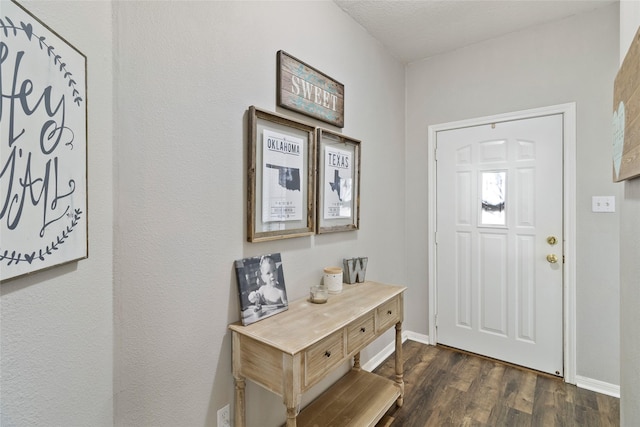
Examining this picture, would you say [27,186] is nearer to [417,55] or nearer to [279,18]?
[279,18]

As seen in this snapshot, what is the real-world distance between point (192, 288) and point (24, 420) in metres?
A: 0.61

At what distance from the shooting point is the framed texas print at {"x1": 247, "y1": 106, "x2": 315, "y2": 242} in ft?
4.75

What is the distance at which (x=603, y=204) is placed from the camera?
2.06 meters

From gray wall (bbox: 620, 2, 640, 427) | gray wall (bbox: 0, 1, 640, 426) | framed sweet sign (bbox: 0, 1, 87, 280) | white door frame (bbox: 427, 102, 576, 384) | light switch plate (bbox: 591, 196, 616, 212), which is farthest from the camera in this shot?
white door frame (bbox: 427, 102, 576, 384)

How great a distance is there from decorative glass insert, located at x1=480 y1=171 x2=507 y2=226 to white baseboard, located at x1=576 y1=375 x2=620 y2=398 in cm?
121

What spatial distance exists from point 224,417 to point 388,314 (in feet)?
3.40

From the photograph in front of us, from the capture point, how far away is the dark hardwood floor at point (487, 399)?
1814 millimetres

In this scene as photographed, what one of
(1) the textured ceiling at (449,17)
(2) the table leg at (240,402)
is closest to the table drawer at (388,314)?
(2) the table leg at (240,402)

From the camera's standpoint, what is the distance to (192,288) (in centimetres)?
124

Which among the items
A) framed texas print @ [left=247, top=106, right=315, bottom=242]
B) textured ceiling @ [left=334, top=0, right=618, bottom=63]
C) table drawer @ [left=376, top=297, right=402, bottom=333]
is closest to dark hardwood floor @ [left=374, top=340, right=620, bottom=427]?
table drawer @ [left=376, top=297, right=402, bottom=333]

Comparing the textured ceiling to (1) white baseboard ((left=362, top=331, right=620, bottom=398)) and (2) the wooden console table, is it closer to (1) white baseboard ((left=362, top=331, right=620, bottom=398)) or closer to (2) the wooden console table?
(2) the wooden console table

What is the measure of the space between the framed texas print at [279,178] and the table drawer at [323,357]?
0.56 metres

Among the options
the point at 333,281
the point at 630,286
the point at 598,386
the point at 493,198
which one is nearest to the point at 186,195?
the point at 333,281

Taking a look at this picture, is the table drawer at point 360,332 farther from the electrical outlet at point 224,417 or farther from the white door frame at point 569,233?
the white door frame at point 569,233
